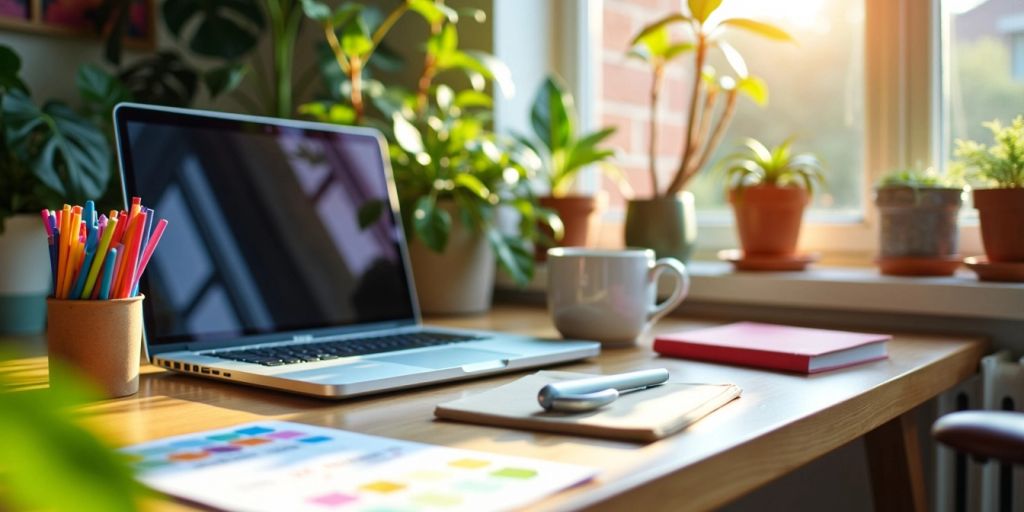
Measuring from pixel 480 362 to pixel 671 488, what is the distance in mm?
367

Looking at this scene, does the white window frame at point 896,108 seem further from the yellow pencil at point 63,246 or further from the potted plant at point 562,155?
the yellow pencil at point 63,246

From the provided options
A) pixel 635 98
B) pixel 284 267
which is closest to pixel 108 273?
pixel 284 267

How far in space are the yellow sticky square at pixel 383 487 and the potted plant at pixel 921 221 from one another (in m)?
0.95

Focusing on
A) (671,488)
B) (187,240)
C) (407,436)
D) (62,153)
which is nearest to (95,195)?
(62,153)

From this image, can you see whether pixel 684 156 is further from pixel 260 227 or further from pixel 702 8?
pixel 260 227

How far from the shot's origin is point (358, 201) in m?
1.21

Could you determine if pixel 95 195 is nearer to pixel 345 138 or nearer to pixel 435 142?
pixel 345 138

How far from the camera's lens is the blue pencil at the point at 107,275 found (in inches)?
29.1

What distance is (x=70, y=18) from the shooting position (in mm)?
1603

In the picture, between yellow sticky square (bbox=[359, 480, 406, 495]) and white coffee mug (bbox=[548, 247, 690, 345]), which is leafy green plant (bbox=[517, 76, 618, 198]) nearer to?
white coffee mug (bbox=[548, 247, 690, 345])

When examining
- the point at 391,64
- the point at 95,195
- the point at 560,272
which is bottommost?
the point at 560,272

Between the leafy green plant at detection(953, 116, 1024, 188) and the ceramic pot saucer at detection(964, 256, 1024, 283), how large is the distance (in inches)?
3.9

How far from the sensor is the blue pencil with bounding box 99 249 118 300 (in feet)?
2.43

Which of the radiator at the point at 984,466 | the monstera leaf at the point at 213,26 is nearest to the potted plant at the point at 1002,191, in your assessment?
the radiator at the point at 984,466
